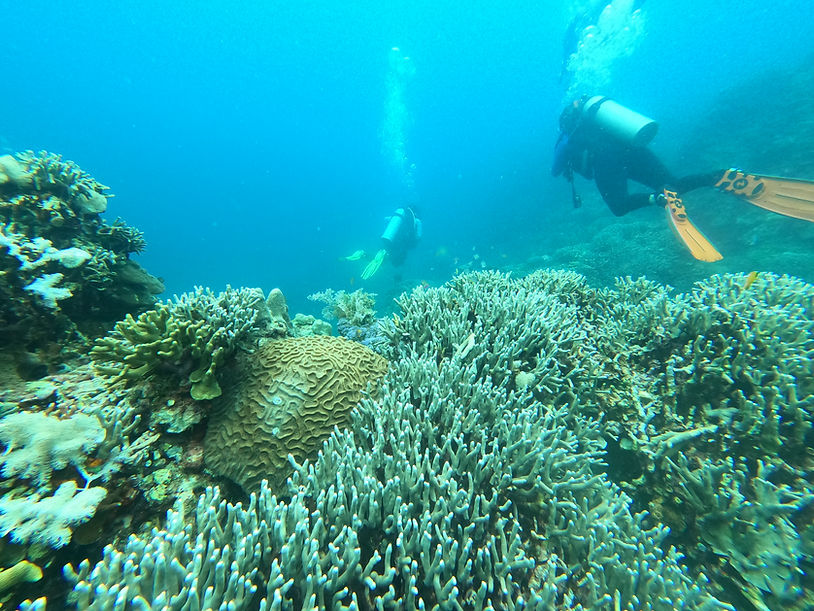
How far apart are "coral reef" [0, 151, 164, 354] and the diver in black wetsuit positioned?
12973mm

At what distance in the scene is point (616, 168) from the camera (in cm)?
1073

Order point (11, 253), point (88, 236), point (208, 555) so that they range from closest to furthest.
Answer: point (208, 555) → point (11, 253) → point (88, 236)

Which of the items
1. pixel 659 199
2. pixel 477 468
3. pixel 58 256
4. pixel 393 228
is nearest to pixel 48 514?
pixel 477 468

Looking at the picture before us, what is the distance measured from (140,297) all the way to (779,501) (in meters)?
7.93

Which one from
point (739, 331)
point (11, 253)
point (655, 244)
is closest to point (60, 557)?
point (11, 253)

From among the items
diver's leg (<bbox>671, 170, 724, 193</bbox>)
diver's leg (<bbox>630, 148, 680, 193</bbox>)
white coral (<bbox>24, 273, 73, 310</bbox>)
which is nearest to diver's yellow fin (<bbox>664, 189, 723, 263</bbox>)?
diver's leg (<bbox>671, 170, 724, 193</bbox>)

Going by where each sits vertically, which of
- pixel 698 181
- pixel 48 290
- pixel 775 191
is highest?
pixel 698 181

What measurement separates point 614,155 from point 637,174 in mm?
1043

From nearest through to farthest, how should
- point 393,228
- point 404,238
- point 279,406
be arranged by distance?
point 279,406, point 393,228, point 404,238

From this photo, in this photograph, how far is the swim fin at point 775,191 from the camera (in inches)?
306

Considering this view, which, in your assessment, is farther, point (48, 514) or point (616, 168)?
point (616, 168)

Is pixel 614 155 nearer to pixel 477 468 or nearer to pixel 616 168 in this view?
pixel 616 168

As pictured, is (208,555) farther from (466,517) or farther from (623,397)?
(623,397)

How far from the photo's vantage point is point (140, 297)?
4750mm
